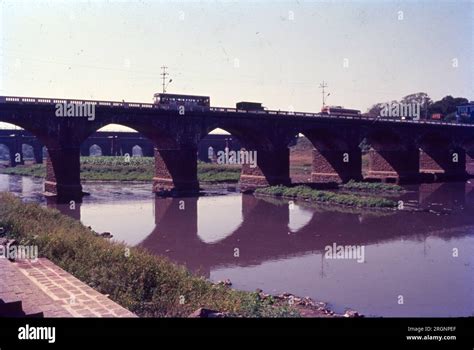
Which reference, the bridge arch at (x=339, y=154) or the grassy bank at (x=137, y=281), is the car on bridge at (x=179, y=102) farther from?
the grassy bank at (x=137, y=281)

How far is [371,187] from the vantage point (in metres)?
40.7

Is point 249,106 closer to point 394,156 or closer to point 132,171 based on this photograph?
point 394,156

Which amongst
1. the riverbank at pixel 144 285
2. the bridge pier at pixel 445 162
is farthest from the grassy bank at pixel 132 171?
the riverbank at pixel 144 285

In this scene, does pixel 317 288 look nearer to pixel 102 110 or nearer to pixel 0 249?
pixel 0 249

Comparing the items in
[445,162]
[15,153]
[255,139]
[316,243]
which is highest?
[15,153]

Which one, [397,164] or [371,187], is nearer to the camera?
[371,187]

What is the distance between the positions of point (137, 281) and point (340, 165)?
38632mm

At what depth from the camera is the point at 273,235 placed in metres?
20.6

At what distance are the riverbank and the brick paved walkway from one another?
535 mm

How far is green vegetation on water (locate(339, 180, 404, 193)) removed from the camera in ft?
130

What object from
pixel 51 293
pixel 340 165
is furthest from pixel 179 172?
pixel 51 293

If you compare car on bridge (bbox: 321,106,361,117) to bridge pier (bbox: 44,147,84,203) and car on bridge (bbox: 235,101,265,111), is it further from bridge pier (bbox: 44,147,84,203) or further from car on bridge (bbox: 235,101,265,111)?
bridge pier (bbox: 44,147,84,203)

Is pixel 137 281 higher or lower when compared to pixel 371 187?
lower
